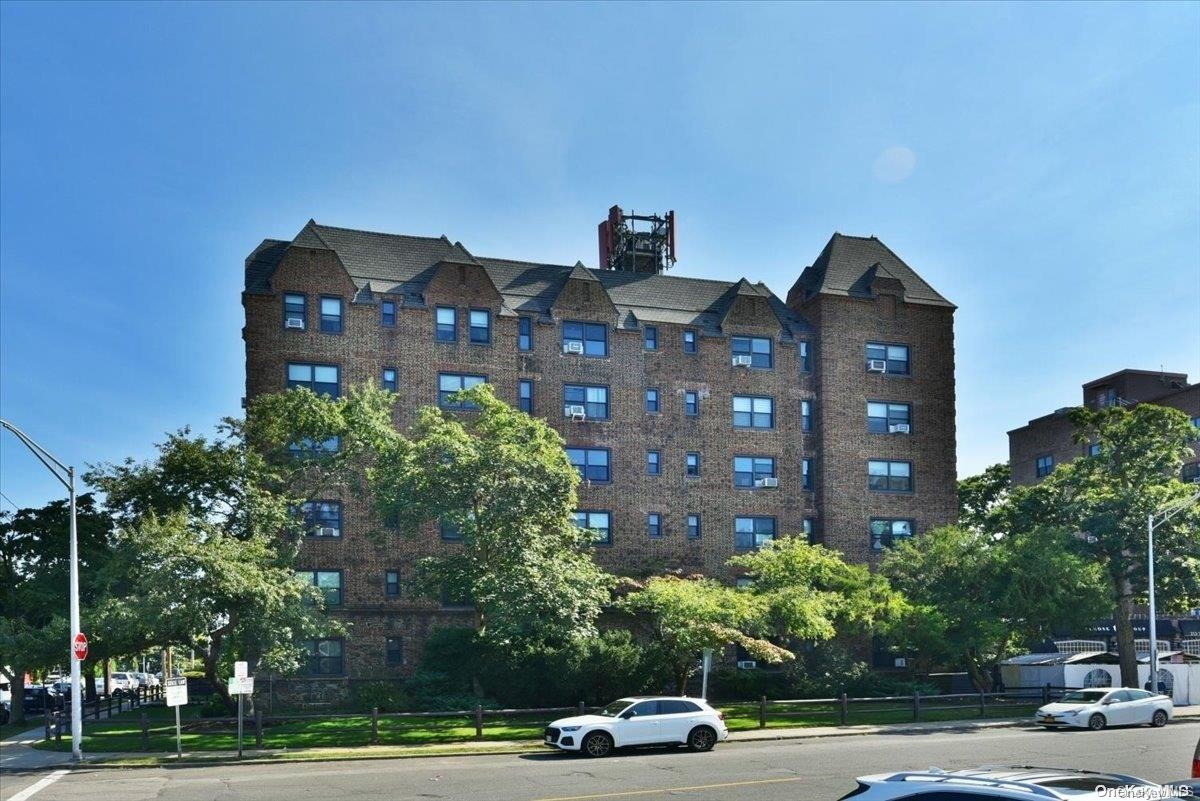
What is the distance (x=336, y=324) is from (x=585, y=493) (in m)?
12.5

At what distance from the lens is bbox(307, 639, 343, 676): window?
44688 mm

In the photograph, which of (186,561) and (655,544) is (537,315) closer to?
(655,544)

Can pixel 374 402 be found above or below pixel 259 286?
below

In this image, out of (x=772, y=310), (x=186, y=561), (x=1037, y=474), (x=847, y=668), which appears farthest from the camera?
(x=1037, y=474)

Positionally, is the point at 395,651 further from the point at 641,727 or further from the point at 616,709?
the point at 641,727

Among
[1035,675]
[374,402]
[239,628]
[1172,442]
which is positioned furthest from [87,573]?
[1172,442]

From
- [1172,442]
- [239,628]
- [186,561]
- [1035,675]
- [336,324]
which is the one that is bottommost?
[1035,675]

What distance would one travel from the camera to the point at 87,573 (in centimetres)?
3969

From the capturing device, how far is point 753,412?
51938 millimetres

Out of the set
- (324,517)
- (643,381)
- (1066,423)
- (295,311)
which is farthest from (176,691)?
(1066,423)

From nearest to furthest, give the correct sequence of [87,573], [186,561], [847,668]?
1. [186,561]
2. [87,573]
3. [847,668]

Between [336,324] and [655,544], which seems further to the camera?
[655,544]

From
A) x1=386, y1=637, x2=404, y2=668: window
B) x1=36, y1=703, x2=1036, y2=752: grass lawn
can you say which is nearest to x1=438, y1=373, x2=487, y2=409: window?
x1=386, y1=637, x2=404, y2=668: window

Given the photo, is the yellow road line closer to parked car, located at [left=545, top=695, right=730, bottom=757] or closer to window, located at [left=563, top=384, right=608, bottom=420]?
parked car, located at [left=545, top=695, right=730, bottom=757]
